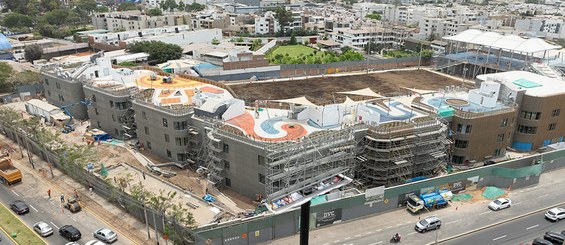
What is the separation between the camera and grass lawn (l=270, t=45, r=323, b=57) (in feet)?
437

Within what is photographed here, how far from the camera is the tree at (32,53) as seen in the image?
108m

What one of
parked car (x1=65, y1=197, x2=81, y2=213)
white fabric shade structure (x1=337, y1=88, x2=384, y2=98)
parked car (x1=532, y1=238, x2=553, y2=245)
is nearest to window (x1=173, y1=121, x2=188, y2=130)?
parked car (x1=65, y1=197, x2=81, y2=213)

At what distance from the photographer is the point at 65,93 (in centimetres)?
6612

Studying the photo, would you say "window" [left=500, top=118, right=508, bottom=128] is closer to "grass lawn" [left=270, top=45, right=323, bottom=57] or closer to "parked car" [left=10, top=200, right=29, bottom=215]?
"parked car" [left=10, top=200, right=29, bottom=215]

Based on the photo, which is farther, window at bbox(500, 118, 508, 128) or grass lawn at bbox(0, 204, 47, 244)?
window at bbox(500, 118, 508, 128)

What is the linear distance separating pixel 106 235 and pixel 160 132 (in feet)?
56.2

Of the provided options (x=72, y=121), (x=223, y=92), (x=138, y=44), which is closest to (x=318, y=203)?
(x=223, y=92)

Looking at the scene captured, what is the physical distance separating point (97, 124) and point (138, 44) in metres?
53.2

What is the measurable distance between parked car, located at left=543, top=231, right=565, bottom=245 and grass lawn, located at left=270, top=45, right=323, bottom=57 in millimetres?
99966

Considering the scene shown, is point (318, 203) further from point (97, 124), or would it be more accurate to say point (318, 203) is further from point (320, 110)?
point (97, 124)

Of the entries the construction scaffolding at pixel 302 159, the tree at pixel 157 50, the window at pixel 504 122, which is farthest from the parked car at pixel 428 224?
the tree at pixel 157 50

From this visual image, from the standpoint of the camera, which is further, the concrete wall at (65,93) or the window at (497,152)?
the concrete wall at (65,93)

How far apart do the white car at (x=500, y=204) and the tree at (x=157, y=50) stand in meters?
87.9

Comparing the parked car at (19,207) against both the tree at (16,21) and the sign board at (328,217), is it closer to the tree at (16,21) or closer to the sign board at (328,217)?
the sign board at (328,217)
